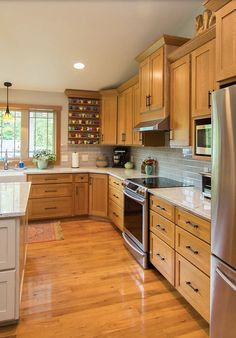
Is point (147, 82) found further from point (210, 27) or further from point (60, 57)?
point (60, 57)

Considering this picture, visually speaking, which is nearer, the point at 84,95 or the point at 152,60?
the point at 152,60

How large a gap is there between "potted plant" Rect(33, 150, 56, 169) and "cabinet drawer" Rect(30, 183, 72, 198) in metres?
0.49

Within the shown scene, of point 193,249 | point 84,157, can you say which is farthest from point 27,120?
point 193,249

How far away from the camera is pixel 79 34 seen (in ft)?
10.9

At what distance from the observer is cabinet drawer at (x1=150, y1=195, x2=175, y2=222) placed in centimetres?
230

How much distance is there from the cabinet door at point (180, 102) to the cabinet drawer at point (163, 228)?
0.79m

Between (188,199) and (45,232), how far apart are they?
253 centimetres

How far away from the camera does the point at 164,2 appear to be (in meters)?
2.79

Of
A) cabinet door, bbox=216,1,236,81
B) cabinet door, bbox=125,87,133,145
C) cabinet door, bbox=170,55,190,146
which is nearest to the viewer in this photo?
cabinet door, bbox=216,1,236,81

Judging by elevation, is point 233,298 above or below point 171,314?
above

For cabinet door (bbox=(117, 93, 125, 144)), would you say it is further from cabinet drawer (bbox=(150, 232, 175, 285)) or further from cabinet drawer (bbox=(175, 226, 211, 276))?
cabinet drawer (bbox=(175, 226, 211, 276))

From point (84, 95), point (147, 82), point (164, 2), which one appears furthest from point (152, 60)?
point (84, 95)

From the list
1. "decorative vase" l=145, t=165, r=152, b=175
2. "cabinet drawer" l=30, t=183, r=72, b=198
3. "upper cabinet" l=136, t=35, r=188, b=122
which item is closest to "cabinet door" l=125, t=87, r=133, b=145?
"decorative vase" l=145, t=165, r=152, b=175

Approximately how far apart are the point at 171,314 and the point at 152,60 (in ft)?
8.86
